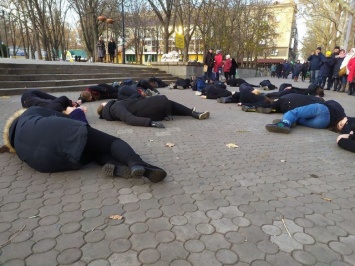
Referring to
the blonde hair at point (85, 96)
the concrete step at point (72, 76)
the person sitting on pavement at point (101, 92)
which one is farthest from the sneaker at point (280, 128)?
the concrete step at point (72, 76)

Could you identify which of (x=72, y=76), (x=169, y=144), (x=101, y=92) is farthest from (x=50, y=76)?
(x=169, y=144)

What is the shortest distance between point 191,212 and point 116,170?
97 cm

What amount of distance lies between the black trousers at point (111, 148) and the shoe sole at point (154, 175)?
154mm

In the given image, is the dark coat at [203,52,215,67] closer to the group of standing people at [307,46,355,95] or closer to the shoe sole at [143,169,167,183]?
the group of standing people at [307,46,355,95]

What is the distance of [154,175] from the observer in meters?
2.76

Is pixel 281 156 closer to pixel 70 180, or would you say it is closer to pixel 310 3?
pixel 70 180

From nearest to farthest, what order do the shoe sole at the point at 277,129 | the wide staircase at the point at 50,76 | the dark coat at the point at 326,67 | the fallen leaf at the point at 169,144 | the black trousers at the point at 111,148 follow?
the black trousers at the point at 111,148 < the fallen leaf at the point at 169,144 < the shoe sole at the point at 277,129 < the wide staircase at the point at 50,76 < the dark coat at the point at 326,67

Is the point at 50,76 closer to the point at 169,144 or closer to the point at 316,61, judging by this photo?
the point at 169,144

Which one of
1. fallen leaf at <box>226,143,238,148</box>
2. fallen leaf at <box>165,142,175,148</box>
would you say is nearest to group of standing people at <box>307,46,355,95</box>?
fallen leaf at <box>226,143,238,148</box>

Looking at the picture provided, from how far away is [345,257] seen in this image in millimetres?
1882

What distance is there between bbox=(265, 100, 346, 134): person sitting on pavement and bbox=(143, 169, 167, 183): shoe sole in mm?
3197

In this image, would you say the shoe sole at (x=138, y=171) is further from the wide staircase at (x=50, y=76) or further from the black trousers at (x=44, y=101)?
the wide staircase at (x=50, y=76)

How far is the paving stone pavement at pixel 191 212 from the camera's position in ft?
6.14

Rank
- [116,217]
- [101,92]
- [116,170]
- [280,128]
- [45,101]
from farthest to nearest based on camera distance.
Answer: [101,92]
[280,128]
[45,101]
[116,170]
[116,217]
